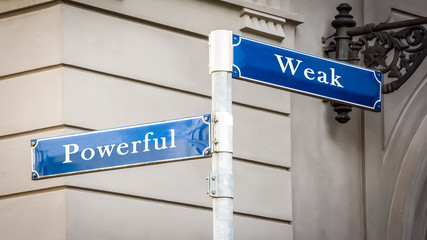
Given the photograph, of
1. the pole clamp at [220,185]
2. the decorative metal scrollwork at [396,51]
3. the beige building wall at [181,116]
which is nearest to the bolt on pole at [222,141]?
the pole clamp at [220,185]

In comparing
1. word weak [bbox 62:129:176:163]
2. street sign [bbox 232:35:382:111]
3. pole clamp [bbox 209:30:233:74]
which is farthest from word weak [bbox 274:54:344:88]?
word weak [bbox 62:129:176:163]

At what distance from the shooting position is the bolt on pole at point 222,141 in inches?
175

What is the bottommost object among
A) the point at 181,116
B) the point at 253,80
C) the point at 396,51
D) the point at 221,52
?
the point at 253,80

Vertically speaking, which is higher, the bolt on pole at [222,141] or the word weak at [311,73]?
the word weak at [311,73]

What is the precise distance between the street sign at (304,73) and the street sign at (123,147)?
0.37 m

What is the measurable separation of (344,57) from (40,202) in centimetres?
281

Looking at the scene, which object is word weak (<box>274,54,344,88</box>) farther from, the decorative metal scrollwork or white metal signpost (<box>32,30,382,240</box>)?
the decorative metal scrollwork

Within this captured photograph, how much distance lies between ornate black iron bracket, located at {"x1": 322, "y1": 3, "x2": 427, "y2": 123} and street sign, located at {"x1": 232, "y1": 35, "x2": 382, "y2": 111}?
2420mm

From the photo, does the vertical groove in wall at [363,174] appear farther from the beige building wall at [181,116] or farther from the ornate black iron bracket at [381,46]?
the ornate black iron bracket at [381,46]

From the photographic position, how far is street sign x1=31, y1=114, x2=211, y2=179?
4641 mm

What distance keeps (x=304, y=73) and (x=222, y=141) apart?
2.26ft

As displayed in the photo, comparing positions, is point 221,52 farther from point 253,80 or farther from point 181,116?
point 181,116

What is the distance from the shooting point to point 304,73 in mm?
4988

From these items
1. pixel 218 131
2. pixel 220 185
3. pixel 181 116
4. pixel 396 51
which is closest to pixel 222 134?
pixel 218 131
